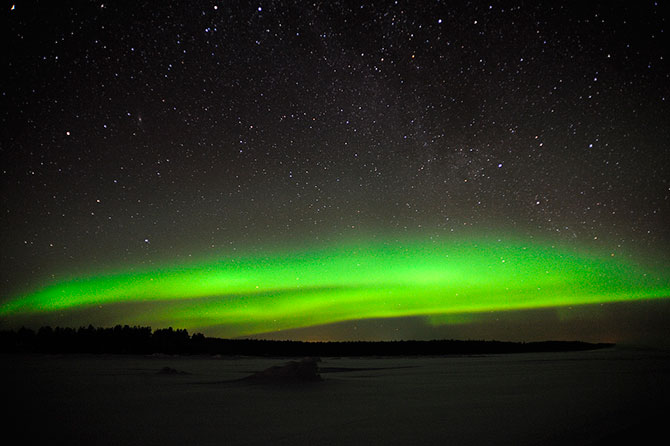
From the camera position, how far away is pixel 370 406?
275 inches

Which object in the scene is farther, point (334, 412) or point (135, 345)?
point (135, 345)

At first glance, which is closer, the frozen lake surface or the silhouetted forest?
the frozen lake surface

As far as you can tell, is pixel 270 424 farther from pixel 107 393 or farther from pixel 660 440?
pixel 107 393

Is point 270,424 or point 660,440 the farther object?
point 270,424

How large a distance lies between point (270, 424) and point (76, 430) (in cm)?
234

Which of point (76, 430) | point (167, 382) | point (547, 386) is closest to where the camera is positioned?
point (76, 430)

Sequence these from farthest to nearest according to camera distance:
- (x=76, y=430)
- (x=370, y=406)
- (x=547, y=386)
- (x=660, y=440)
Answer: (x=547, y=386) → (x=370, y=406) → (x=76, y=430) → (x=660, y=440)

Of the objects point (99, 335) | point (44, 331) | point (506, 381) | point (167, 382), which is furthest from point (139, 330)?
point (506, 381)

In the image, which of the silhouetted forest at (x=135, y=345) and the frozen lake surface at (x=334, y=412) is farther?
the silhouetted forest at (x=135, y=345)

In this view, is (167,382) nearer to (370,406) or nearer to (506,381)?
(370,406)

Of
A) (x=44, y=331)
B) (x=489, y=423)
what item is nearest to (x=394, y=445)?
(x=489, y=423)

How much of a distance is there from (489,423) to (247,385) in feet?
19.9

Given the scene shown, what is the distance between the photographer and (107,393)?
8.68m

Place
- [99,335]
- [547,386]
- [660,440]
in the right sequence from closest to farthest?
1. [660,440]
2. [547,386]
3. [99,335]
